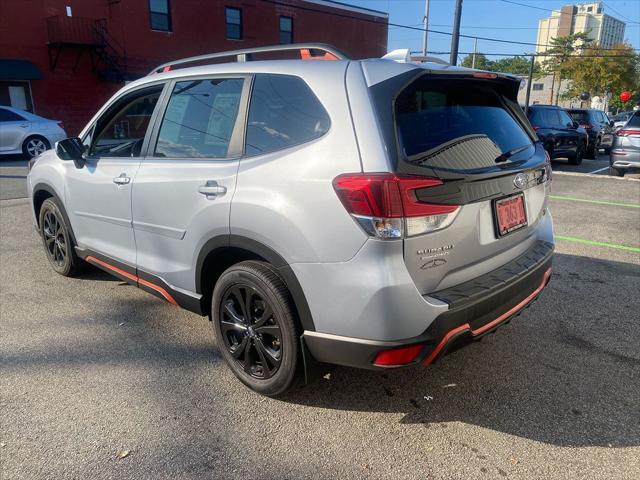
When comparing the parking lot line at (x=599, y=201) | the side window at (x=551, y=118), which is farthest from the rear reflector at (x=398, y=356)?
the side window at (x=551, y=118)

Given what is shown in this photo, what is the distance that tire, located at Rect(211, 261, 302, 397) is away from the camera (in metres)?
2.68

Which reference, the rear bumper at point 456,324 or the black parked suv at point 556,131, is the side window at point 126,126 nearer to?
the rear bumper at point 456,324

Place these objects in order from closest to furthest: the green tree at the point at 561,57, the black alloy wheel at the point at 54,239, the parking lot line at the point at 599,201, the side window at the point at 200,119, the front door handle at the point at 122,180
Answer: the side window at the point at 200,119 < the front door handle at the point at 122,180 < the black alloy wheel at the point at 54,239 < the parking lot line at the point at 599,201 < the green tree at the point at 561,57

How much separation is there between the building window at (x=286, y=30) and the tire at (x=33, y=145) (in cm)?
1737

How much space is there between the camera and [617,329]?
153 inches

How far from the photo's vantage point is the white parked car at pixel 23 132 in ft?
47.9

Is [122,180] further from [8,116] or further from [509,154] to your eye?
[8,116]

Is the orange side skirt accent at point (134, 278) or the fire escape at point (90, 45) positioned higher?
the fire escape at point (90, 45)

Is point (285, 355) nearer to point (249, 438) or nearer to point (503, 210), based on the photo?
point (249, 438)

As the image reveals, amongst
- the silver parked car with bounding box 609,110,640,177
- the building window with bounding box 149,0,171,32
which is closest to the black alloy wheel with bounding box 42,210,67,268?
the silver parked car with bounding box 609,110,640,177

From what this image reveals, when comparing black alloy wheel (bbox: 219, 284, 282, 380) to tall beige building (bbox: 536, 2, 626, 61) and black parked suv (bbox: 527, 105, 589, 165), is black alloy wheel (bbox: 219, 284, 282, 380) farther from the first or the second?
tall beige building (bbox: 536, 2, 626, 61)

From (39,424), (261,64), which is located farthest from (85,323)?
(261,64)

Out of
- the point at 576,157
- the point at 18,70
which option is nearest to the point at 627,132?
the point at 576,157

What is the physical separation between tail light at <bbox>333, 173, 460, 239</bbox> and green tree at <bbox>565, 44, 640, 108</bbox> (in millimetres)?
53402
